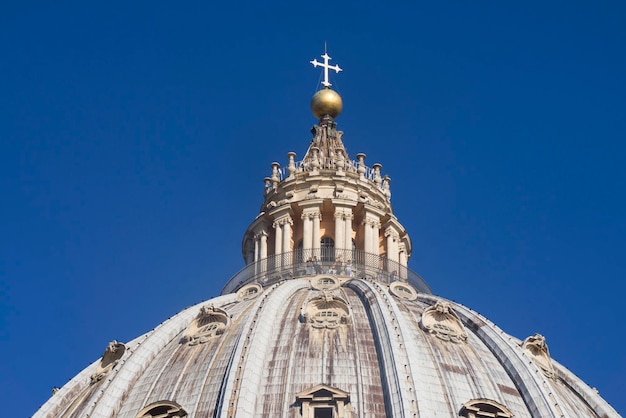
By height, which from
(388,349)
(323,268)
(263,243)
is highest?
(263,243)

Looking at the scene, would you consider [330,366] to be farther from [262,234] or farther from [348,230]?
[262,234]

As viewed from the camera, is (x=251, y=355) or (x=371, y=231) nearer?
(x=251, y=355)

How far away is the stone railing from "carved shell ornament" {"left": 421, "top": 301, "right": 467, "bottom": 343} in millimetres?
7836

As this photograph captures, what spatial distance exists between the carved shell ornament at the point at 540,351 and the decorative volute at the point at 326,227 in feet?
29.6

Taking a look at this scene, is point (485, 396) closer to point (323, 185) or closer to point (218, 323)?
point (218, 323)

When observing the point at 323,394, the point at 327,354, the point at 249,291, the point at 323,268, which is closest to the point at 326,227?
the point at 323,268

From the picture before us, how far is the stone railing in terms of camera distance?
A: 67188 mm

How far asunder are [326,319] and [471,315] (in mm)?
7367

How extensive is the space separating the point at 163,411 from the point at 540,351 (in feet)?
54.9

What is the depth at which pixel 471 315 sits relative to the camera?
62125 mm

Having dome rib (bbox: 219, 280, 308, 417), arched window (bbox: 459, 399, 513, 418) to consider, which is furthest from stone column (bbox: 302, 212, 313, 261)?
arched window (bbox: 459, 399, 513, 418)

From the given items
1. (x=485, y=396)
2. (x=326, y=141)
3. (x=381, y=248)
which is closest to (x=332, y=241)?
(x=381, y=248)

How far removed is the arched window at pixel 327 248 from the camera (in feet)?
226

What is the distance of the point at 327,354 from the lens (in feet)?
182
